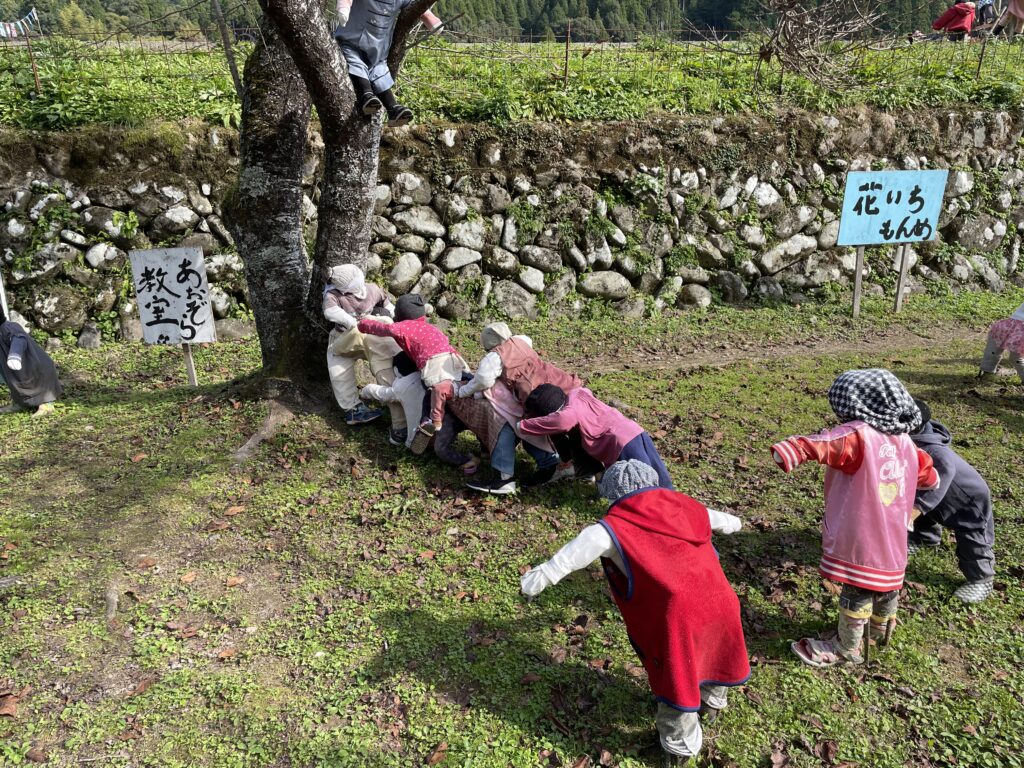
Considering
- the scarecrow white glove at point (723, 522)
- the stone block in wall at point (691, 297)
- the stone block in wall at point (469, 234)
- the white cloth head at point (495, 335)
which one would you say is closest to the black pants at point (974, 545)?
the scarecrow white glove at point (723, 522)

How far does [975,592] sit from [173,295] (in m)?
6.57

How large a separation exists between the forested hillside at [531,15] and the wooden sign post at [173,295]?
2.89 meters

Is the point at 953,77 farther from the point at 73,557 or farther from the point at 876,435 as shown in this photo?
the point at 73,557

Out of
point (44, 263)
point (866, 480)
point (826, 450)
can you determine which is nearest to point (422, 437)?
point (826, 450)

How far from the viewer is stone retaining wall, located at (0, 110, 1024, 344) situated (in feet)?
26.5

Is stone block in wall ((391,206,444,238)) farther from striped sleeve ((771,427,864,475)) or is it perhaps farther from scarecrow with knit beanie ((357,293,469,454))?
striped sleeve ((771,427,864,475))

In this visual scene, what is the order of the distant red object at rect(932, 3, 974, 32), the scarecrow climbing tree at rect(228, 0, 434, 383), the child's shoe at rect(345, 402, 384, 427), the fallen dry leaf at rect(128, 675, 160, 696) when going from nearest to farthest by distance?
the fallen dry leaf at rect(128, 675, 160, 696) < the scarecrow climbing tree at rect(228, 0, 434, 383) < the child's shoe at rect(345, 402, 384, 427) < the distant red object at rect(932, 3, 974, 32)

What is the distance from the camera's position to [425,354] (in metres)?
5.61

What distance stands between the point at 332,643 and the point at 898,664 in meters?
3.01

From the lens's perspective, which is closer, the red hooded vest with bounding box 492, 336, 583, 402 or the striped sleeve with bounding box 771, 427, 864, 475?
the striped sleeve with bounding box 771, 427, 864, 475

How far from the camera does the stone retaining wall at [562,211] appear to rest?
26.5ft

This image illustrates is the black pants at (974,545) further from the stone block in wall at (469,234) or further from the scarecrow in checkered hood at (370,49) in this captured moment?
the stone block in wall at (469,234)

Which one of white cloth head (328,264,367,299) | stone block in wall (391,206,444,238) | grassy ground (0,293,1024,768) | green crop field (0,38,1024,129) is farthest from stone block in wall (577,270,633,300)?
white cloth head (328,264,367,299)

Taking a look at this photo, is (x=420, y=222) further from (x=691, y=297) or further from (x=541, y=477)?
(x=541, y=477)
